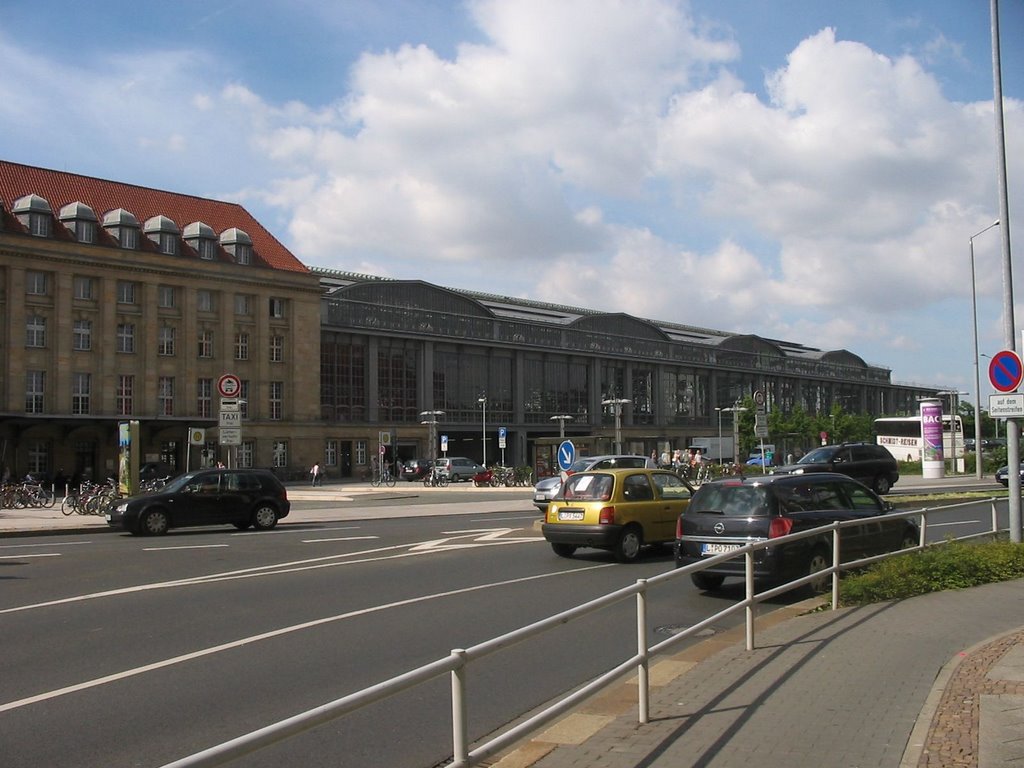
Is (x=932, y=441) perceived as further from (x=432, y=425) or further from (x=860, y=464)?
(x=432, y=425)

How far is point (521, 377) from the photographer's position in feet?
294

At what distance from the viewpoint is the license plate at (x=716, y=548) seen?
1239 centimetres

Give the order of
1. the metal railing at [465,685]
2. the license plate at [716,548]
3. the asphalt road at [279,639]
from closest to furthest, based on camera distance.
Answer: the metal railing at [465,685] < the asphalt road at [279,639] < the license plate at [716,548]

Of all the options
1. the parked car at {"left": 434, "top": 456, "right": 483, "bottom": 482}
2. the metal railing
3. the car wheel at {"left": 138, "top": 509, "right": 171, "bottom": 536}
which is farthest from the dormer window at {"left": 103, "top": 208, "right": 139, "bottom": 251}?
the metal railing

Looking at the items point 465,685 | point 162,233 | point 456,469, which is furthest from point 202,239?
point 465,685

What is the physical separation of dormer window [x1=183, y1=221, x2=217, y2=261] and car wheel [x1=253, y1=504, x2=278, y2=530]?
46.9 metres

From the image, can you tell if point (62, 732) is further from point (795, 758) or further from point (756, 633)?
point (756, 633)

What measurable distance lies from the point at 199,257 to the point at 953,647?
6531cm

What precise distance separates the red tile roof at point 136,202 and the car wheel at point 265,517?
4409cm

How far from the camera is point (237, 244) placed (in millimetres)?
70500

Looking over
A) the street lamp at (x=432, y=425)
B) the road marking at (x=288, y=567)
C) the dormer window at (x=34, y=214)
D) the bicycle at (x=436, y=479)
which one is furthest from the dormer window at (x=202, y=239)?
the road marking at (x=288, y=567)

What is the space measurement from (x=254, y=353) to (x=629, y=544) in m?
58.1

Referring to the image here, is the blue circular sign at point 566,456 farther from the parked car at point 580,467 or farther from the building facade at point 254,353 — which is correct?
the building facade at point 254,353

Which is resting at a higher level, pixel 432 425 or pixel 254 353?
pixel 254 353
